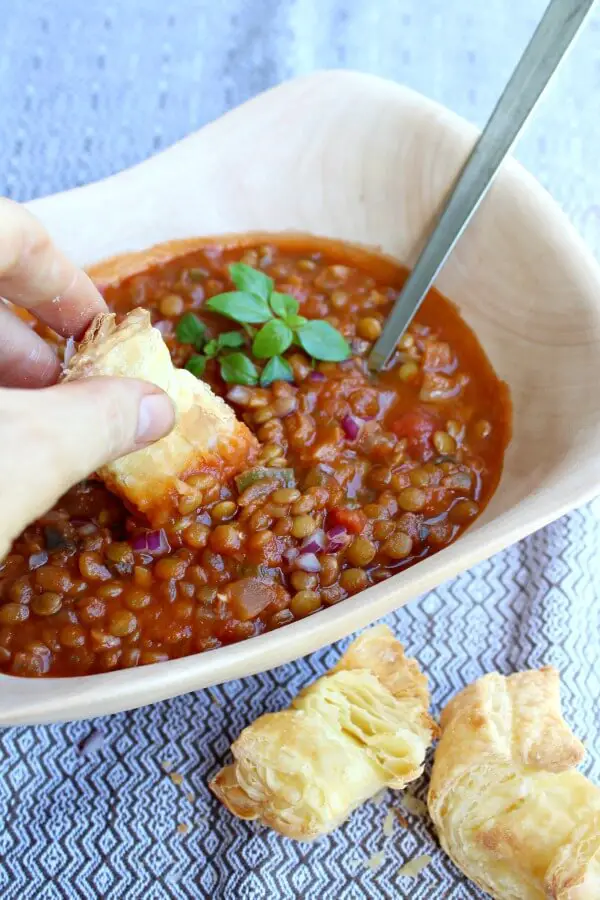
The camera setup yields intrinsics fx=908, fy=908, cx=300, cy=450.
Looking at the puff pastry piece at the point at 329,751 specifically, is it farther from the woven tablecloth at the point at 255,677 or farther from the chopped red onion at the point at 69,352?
the chopped red onion at the point at 69,352

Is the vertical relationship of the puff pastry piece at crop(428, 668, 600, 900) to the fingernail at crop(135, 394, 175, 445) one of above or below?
below

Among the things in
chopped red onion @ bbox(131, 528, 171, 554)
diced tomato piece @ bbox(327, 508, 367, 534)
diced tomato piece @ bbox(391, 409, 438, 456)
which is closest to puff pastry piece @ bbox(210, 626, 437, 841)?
diced tomato piece @ bbox(327, 508, 367, 534)

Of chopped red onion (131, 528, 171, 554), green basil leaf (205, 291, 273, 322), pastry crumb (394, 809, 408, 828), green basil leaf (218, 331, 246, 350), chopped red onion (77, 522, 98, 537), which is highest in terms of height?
green basil leaf (205, 291, 273, 322)

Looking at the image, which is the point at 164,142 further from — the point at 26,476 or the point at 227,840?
the point at 227,840

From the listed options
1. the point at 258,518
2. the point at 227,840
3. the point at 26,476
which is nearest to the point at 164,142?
the point at 258,518

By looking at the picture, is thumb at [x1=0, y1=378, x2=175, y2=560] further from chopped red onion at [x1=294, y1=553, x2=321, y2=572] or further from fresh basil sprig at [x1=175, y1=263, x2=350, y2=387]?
fresh basil sprig at [x1=175, y1=263, x2=350, y2=387]

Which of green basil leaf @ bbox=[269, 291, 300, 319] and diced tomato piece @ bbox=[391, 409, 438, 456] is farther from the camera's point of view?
green basil leaf @ bbox=[269, 291, 300, 319]
